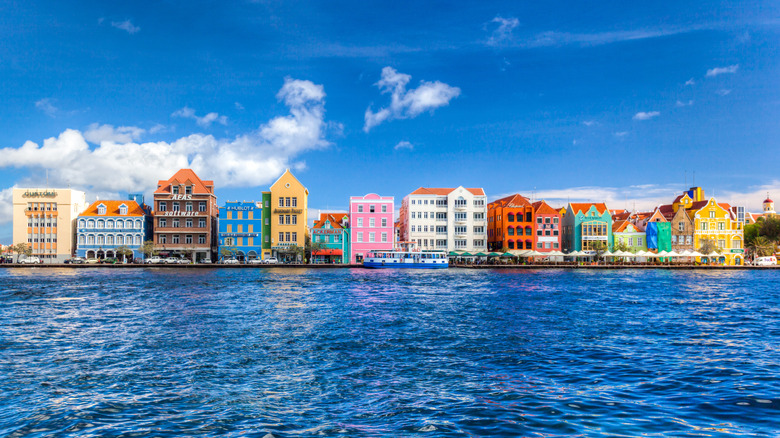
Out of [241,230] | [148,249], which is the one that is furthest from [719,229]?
[148,249]

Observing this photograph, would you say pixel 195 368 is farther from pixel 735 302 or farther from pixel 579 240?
pixel 579 240

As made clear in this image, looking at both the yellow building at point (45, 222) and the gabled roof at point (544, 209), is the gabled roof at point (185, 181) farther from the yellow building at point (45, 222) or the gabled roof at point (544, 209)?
the gabled roof at point (544, 209)

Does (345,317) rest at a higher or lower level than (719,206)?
lower

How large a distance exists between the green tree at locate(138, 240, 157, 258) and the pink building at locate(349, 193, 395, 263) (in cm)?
3561

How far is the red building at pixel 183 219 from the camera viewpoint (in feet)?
315

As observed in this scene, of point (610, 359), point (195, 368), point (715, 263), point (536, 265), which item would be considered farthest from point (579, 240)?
point (195, 368)

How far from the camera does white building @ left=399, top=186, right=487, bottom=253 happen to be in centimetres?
10125

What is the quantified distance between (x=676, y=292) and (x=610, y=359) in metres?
31.2

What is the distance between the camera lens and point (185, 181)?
97.3 m

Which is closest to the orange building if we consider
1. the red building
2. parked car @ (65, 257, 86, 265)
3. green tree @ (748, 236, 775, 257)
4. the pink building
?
the pink building

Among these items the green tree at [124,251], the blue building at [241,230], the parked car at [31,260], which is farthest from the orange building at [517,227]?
the parked car at [31,260]

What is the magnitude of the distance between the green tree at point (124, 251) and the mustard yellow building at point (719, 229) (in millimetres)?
106355

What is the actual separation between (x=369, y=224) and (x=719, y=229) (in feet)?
227

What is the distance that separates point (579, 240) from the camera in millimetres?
102812
